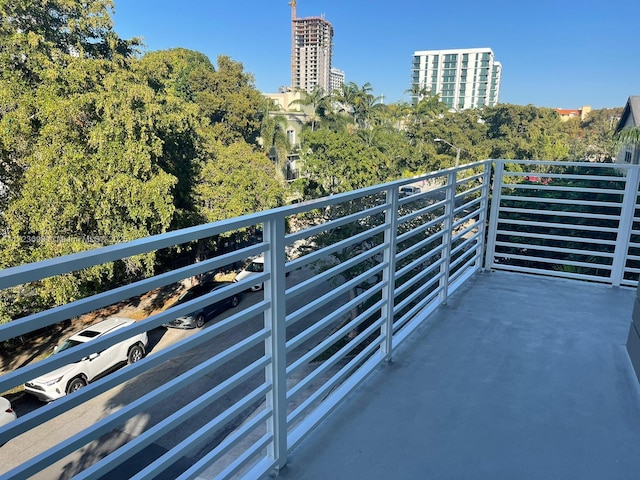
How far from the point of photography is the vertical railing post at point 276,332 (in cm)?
154

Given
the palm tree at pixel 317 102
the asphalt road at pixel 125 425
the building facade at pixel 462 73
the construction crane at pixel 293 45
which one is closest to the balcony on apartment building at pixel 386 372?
the asphalt road at pixel 125 425

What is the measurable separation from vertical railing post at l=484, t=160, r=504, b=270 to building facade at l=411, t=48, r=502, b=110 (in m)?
84.4

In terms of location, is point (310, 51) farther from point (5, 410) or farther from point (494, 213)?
point (494, 213)

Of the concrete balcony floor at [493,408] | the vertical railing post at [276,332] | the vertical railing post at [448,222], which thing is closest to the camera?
the vertical railing post at [276,332]

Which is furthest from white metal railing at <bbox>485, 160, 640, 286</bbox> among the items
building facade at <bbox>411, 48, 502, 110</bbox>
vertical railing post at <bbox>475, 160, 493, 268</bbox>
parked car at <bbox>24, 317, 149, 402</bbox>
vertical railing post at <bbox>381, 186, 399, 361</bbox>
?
building facade at <bbox>411, 48, 502, 110</bbox>

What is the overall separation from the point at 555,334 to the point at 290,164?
29896 mm

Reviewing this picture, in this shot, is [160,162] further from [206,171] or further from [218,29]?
[218,29]

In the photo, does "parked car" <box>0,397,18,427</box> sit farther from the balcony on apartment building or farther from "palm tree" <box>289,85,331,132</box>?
"palm tree" <box>289,85,331,132</box>

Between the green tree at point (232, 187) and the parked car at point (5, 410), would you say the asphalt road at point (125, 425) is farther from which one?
the green tree at point (232, 187)

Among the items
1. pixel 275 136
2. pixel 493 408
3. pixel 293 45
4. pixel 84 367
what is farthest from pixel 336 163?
pixel 293 45

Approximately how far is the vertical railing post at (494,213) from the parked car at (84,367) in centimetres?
588

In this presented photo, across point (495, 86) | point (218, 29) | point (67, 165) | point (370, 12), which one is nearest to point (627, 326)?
point (67, 165)

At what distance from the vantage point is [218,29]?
46375 millimetres

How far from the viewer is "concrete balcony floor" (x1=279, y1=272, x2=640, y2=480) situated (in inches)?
71.9
